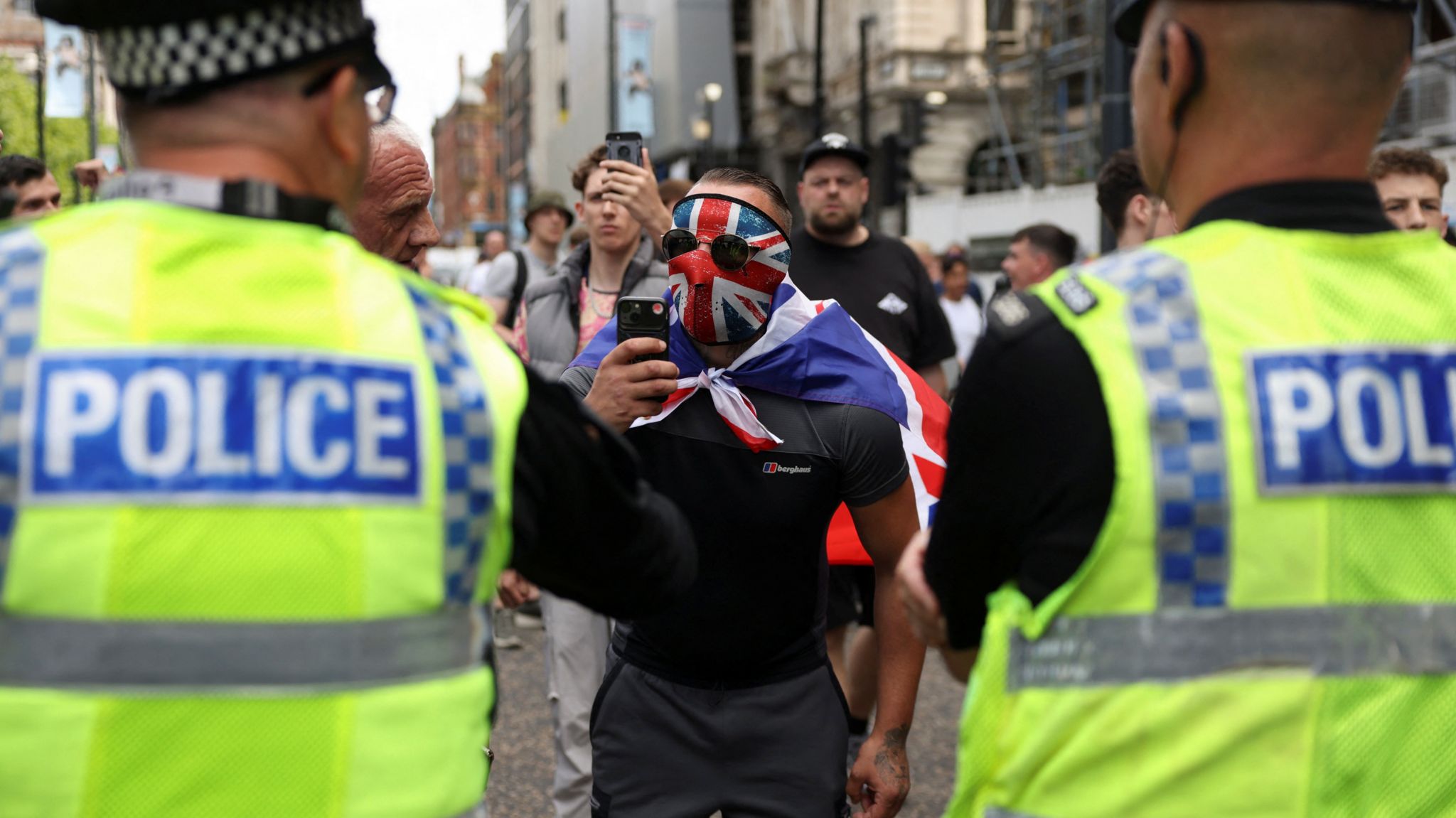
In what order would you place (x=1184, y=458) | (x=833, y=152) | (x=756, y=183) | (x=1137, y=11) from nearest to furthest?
(x=1184, y=458)
(x=1137, y=11)
(x=756, y=183)
(x=833, y=152)

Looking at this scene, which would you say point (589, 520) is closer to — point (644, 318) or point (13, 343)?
point (13, 343)

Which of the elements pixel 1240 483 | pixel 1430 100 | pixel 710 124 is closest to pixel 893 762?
pixel 1240 483

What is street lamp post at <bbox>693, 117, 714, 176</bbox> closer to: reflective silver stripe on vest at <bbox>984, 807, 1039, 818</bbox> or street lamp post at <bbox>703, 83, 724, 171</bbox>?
street lamp post at <bbox>703, 83, 724, 171</bbox>

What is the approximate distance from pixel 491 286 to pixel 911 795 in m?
3.71

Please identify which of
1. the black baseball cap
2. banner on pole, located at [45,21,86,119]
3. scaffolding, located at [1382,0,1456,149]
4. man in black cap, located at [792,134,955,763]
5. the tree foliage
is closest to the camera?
man in black cap, located at [792,134,955,763]

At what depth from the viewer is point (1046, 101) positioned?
3388cm

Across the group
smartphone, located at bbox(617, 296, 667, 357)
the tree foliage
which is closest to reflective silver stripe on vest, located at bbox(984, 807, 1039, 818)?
smartphone, located at bbox(617, 296, 667, 357)

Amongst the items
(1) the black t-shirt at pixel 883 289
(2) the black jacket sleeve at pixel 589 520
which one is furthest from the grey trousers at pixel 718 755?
(1) the black t-shirt at pixel 883 289

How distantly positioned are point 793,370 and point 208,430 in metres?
1.97

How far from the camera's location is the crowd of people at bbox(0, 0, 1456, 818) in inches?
60.9

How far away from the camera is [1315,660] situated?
69.1 inches

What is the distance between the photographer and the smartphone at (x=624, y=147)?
4.57m


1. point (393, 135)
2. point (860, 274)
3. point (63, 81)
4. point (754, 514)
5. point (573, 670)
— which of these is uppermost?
point (63, 81)

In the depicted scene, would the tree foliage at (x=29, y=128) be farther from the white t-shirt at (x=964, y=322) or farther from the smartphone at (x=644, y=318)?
the smartphone at (x=644, y=318)
